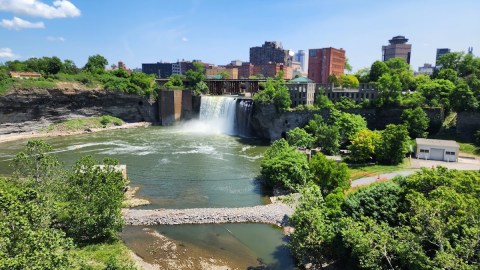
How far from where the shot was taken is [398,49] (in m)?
171

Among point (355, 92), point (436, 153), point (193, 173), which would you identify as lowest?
point (193, 173)

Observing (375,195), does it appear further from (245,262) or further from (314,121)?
(314,121)

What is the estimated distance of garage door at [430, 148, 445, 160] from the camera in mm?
41406

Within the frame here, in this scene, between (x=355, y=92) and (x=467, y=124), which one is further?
(x=355, y=92)

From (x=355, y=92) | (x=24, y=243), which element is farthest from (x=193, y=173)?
(x=355, y=92)

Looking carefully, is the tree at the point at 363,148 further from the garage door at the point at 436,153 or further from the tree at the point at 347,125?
the garage door at the point at 436,153

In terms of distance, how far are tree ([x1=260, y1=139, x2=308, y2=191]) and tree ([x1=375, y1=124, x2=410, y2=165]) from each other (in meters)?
11.0

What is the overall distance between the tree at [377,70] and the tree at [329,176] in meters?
49.4

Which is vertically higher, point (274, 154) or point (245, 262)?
point (274, 154)

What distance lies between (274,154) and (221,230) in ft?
45.2

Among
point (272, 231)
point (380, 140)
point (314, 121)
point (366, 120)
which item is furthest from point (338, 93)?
point (272, 231)

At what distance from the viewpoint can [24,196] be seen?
18.5 metres

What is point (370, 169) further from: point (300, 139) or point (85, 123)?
point (85, 123)

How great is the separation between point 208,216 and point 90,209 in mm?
10443
